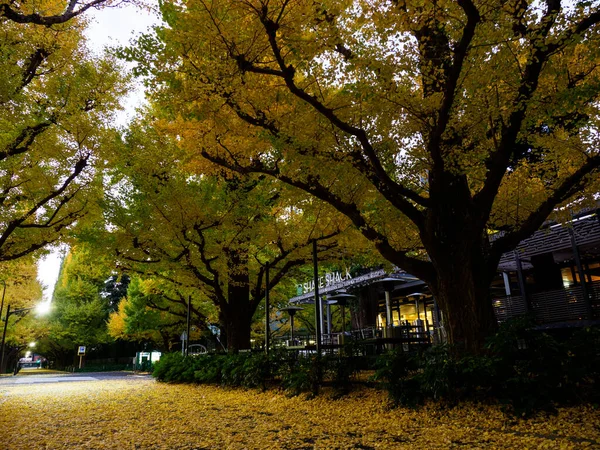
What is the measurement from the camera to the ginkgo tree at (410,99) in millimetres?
6223

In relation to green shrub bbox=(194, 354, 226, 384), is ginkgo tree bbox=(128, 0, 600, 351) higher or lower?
higher

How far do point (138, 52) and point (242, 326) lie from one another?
9736 millimetres

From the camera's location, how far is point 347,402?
24.9 feet

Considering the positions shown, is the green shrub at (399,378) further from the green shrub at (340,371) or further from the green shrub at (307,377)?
the green shrub at (307,377)

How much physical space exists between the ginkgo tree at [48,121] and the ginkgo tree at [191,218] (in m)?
1.14

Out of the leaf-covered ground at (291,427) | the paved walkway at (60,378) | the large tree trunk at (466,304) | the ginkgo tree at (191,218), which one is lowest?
the paved walkway at (60,378)

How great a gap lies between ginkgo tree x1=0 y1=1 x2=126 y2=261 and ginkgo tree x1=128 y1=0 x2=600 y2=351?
3.48 m

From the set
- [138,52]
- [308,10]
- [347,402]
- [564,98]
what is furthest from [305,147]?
[347,402]

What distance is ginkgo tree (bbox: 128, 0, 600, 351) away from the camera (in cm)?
622

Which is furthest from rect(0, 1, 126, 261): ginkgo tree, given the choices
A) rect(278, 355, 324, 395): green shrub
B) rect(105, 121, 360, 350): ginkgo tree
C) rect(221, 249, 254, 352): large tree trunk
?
rect(278, 355, 324, 395): green shrub

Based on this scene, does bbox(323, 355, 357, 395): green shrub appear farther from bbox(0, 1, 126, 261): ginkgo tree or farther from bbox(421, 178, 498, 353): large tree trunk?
bbox(0, 1, 126, 261): ginkgo tree

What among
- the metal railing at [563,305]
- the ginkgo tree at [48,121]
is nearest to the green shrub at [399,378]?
the metal railing at [563,305]

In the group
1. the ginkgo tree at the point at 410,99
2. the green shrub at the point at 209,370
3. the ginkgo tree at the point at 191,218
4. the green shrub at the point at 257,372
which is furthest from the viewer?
the green shrub at the point at 209,370

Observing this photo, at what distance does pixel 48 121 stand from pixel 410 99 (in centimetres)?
928
